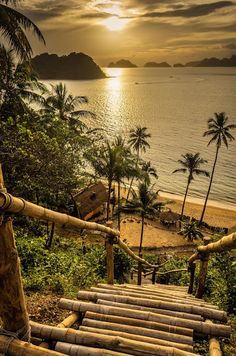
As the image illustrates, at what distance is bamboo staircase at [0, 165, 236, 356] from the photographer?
99.7 inches

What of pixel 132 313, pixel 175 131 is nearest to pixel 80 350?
pixel 132 313

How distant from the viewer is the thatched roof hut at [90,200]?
27.3 m

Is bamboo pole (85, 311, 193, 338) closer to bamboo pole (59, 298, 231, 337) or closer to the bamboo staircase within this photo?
the bamboo staircase

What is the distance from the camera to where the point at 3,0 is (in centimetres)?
1165

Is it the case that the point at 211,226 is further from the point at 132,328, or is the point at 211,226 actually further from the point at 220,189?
the point at 132,328

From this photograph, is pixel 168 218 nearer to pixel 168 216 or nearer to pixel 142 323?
pixel 168 216

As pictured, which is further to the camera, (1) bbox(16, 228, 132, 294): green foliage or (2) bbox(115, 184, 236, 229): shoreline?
(2) bbox(115, 184, 236, 229): shoreline

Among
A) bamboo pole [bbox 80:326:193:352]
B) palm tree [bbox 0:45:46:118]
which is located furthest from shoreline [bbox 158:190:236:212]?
bamboo pole [bbox 80:326:193:352]

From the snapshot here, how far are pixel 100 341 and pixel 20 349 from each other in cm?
96

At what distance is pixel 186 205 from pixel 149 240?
11.8m

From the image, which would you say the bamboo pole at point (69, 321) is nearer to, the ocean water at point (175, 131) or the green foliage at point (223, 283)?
the green foliage at point (223, 283)

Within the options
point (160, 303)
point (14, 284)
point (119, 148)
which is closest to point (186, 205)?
point (119, 148)

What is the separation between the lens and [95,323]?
3.84 meters

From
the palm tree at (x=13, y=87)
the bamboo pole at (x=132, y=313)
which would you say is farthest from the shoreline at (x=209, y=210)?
the bamboo pole at (x=132, y=313)
